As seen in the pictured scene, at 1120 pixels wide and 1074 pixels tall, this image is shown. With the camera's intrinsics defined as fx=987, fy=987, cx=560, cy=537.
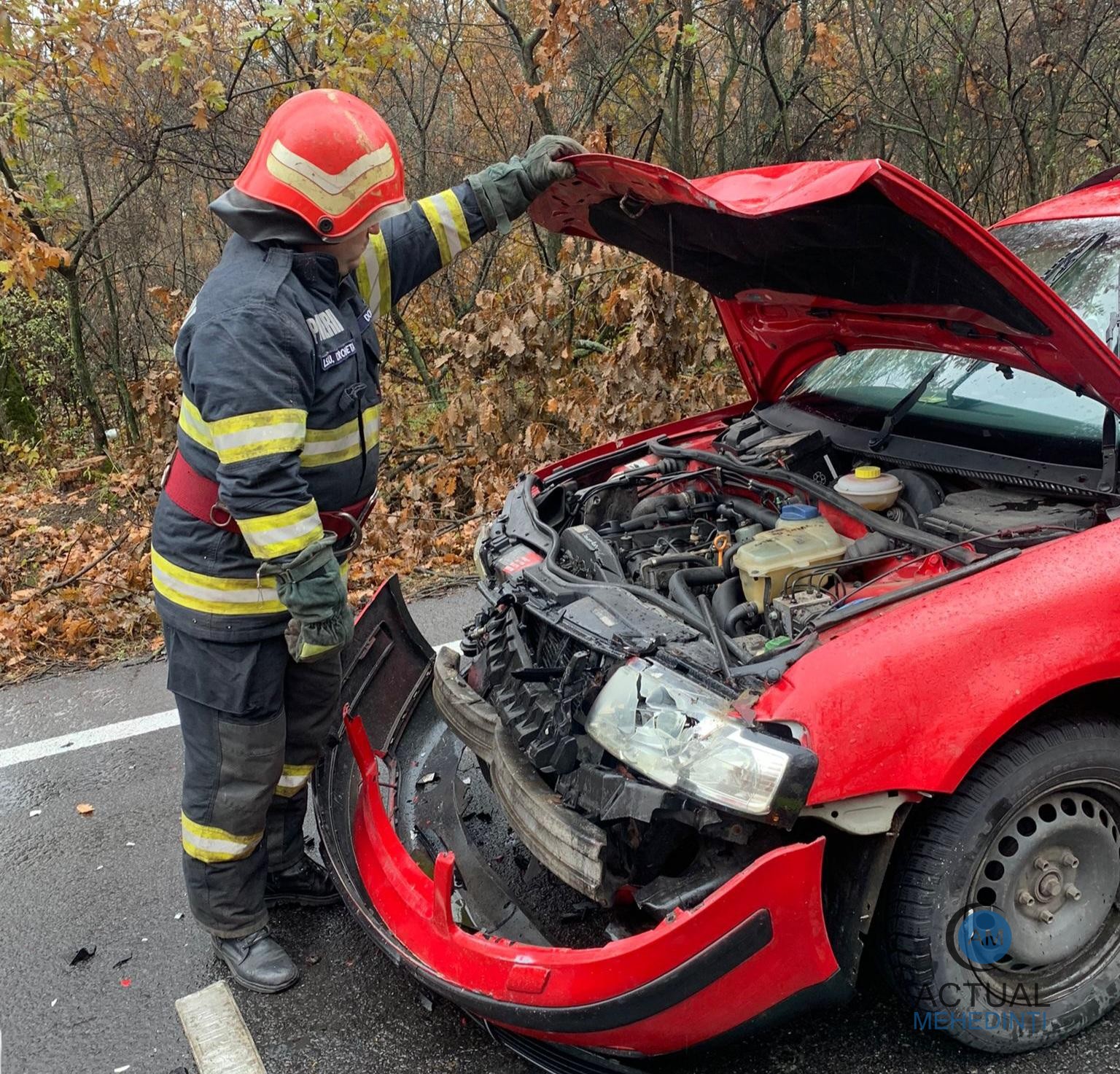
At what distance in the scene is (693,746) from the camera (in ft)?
6.23

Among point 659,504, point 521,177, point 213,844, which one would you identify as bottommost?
point 213,844

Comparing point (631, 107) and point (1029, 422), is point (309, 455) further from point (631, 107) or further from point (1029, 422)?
point (631, 107)

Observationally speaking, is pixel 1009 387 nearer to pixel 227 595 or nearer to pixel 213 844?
pixel 227 595

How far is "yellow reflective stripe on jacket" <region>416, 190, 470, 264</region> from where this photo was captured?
297 cm

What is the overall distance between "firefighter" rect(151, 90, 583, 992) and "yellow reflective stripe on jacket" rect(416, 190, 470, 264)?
0.47 feet

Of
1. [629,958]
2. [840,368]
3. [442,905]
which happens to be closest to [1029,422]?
[840,368]

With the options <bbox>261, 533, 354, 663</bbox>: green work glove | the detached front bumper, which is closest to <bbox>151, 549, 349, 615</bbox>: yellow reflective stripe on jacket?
<bbox>261, 533, 354, 663</bbox>: green work glove

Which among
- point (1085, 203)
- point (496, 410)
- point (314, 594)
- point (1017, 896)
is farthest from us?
point (496, 410)

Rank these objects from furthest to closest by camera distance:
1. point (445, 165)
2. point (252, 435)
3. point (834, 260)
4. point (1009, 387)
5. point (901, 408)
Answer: point (445, 165), point (901, 408), point (1009, 387), point (834, 260), point (252, 435)

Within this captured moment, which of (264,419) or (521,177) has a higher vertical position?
(521,177)

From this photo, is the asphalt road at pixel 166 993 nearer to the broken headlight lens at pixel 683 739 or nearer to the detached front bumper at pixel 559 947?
the detached front bumper at pixel 559 947

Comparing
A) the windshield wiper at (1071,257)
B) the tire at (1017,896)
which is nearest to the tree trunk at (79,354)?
the windshield wiper at (1071,257)

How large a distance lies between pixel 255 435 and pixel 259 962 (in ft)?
4.58

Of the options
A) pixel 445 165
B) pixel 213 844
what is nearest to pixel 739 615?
pixel 213 844
